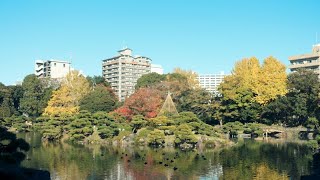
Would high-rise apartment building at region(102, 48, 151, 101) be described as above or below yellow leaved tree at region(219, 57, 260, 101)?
above

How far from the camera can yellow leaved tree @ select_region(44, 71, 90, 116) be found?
54.7 metres

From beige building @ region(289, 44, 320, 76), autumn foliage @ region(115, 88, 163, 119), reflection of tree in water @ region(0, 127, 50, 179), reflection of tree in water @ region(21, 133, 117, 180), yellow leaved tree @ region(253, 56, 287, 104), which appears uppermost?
beige building @ region(289, 44, 320, 76)

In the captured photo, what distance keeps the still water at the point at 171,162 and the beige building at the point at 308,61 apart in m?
38.1

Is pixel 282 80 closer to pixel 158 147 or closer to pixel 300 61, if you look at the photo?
pixel 158 147

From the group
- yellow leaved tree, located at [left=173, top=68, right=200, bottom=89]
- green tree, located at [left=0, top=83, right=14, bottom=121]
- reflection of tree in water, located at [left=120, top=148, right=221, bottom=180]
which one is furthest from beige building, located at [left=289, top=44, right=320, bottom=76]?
green tree, located at [left=0, top=83, right=14, bottom=121]

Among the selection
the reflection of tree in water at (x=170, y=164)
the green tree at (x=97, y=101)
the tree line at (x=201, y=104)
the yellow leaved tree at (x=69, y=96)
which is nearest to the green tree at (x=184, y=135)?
the tree line at (x=201, y=104)

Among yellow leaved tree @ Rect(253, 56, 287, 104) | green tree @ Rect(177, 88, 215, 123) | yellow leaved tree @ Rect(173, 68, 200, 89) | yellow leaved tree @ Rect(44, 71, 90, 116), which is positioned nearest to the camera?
yellow leaved tree @ Rect(253, 56, 287, 104)

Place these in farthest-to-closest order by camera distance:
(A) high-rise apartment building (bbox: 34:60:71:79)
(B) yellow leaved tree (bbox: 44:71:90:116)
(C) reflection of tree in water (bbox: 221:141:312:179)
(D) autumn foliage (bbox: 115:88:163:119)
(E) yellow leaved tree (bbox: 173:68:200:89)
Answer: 1. (A) high-rise apartment building (bbox: 34:60:71:79)
2. (E) yellow leaved tree (bbox: 173:68:200:89)
3. (B) yellow leaved tree (bbox: 44:71:90:116)
4. (D) autumn foliage (bbox: 115:88:163:119)
5. (C) reflection of tree in water (bbox: 221:141:312:179)

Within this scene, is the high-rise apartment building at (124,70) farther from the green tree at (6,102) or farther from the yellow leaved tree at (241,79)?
the yellow leaved tree at (241,79)

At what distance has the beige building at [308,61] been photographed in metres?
71.7

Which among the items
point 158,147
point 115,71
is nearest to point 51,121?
point 158,147

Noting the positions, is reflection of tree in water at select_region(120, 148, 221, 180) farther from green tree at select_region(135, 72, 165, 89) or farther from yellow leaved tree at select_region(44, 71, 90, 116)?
green tree at select_region(135, 72, 165, 89)

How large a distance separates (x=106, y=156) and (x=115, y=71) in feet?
207

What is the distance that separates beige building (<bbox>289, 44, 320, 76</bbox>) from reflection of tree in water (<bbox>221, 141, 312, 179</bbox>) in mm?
37204
